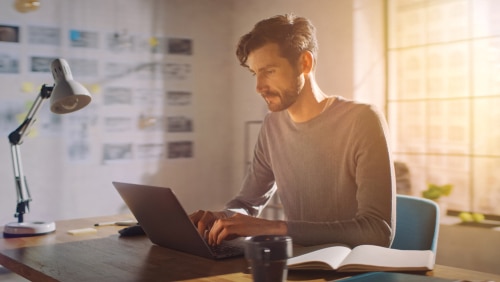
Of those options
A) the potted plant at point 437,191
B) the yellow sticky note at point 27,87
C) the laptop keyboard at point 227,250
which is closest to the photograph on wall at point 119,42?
the yellow sticky note at point 27,87

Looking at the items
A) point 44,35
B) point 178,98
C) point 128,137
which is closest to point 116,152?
point 128,137

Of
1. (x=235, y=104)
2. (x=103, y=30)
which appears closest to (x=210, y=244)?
(x=103, y=30)

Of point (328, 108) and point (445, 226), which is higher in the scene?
point (328, 108)

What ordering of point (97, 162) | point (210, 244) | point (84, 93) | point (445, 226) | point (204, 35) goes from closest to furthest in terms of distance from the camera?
1. point (210, 244)
2. point (84, 93)
3. point (445, 226)
4. point (97, 162)
5. point (204, 35)

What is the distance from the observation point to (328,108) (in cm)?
186

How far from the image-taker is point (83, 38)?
13.5ft

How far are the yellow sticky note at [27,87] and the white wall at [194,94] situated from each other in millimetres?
25

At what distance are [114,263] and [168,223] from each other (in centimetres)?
15

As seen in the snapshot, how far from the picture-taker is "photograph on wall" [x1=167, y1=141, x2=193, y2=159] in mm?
4555

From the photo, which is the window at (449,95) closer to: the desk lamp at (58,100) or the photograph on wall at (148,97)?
the photograph on wall at (148,97)

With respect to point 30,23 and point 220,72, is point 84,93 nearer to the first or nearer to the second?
point 30,23

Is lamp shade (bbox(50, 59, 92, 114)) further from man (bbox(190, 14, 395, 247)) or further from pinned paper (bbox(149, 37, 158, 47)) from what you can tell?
pinned paper (bbox(149, 37, 158, 47))

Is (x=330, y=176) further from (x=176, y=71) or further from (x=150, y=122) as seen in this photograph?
(x=176, y=71)

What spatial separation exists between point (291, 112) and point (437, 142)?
1827 mm
